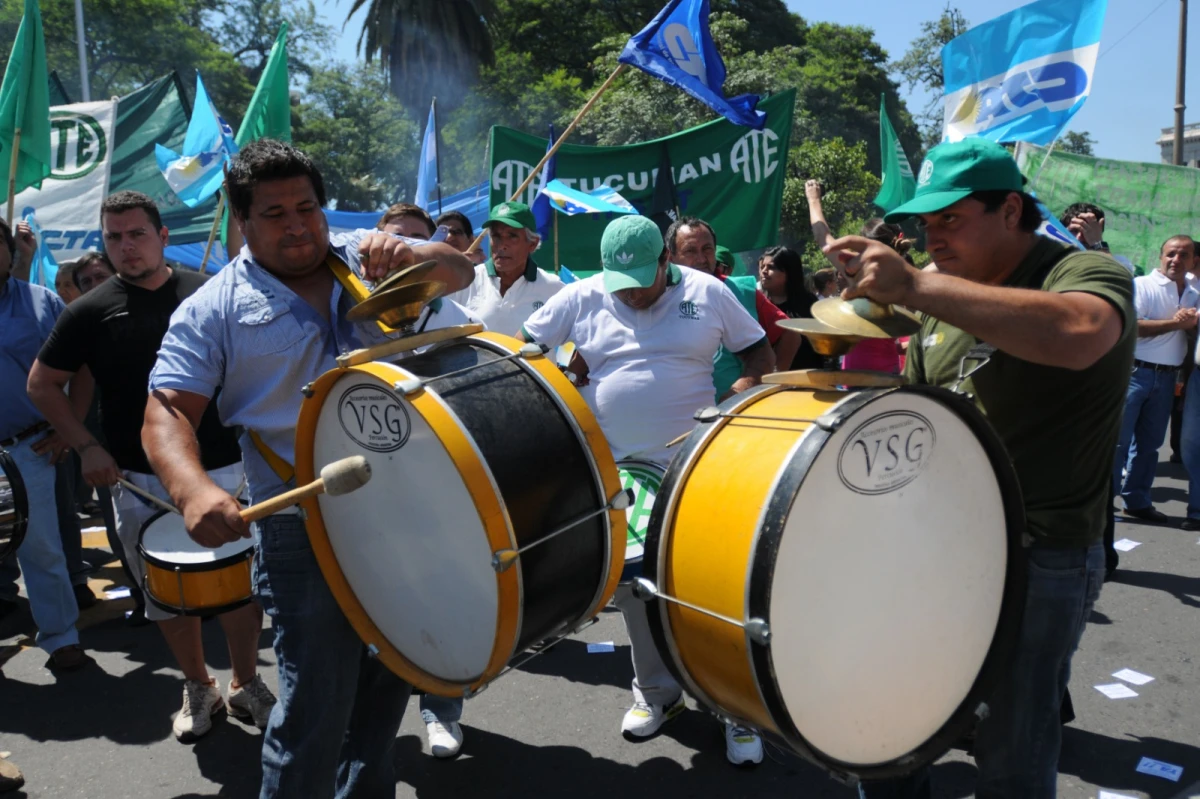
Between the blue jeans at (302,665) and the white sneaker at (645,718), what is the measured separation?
1.41 metres

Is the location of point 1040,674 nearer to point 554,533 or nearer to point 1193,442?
point 554,533

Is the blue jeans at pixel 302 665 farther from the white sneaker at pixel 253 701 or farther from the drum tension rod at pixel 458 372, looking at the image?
the white sneaker at pixel 253 701

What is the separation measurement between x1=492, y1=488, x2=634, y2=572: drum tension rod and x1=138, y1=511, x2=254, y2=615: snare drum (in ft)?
4.83

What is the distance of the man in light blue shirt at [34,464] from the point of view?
454 centimetres

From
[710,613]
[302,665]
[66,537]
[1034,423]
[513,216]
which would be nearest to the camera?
[710,613]

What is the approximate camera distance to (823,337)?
210 centimetres

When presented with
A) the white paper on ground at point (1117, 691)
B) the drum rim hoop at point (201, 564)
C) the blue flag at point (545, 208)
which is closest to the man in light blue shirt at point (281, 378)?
the drum rim hoop at point (201, 564)

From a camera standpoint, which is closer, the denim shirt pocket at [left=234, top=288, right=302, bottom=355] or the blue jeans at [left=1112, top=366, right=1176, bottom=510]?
the denim shirt pocket at [left=234, top=288, right=302, bottom=355]

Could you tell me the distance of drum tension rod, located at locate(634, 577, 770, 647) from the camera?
190 centimetres

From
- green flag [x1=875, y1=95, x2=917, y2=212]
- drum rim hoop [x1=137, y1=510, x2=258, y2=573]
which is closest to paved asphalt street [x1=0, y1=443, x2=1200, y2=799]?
drum rim hoop [x1=137, y1=510, x2=258, y2=573]

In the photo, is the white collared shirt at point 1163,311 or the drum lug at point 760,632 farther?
the white collared shirt at point 1163,311

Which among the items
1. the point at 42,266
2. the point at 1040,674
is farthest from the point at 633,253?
the point at 42,266

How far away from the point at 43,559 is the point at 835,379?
13.4 ft

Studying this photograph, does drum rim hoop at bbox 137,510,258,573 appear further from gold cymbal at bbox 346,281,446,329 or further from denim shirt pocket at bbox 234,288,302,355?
gold cymbal at bbox 346,281,446,329
